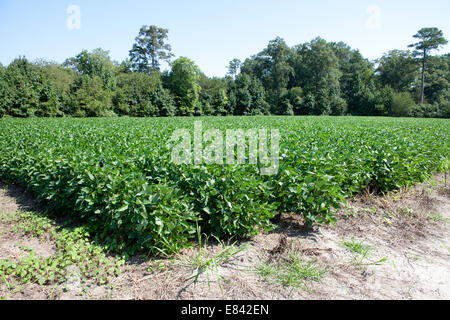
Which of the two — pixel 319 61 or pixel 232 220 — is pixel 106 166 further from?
pixel 319 61

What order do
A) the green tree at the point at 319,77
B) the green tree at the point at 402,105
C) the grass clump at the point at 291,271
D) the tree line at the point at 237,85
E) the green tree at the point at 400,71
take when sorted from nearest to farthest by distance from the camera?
the grass clump at the point at 291,271, the tree line at the point at 237,85, the green tree at the point at 402,105, the green tree at the point at 319,77, the green tree at the point at 400,71

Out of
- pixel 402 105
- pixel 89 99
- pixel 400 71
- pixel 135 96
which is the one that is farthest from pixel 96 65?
pixel 400 71

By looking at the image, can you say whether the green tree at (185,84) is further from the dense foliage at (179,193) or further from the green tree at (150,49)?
the dense foliage at (179,193)

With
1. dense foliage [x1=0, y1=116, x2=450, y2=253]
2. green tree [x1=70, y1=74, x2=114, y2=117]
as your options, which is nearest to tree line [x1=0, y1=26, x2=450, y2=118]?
green tree [x1=70, y1=74, x2=114, y2=117]

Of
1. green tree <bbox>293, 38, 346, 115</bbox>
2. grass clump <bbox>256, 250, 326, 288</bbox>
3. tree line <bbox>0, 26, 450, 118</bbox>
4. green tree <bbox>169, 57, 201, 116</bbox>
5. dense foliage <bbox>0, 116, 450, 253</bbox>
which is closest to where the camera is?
grass clump <bbox>256, 250, 326, 288</bbox>

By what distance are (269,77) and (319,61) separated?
1462 cm

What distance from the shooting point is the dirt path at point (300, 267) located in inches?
106

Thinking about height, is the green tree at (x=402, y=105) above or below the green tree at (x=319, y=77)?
below

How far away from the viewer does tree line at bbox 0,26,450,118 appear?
115ft

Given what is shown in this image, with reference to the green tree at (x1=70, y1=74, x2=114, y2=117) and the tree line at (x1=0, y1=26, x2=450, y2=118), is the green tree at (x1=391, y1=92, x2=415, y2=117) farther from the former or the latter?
the green tree at (x1=70, y1=74, x2=114, y2=117)

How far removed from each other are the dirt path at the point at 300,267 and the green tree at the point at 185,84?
155ft

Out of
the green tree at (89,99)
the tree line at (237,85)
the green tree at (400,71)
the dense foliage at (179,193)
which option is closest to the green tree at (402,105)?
the tree line at (237,85)

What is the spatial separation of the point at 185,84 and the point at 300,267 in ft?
172

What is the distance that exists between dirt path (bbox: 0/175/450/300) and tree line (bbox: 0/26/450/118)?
36458 mm
